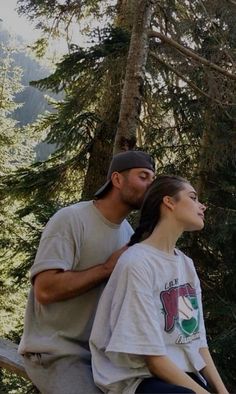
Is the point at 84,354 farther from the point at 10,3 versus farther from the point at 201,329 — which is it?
the point at 10,3

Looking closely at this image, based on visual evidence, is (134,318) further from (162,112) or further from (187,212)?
(162,112)

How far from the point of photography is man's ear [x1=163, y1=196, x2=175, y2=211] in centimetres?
185

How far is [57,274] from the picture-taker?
183 centimetres

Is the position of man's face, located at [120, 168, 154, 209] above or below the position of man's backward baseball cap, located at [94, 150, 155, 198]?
below

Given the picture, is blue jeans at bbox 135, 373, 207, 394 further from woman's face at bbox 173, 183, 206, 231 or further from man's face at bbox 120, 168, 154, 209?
man's face at bbox 120, 168, 154, 209

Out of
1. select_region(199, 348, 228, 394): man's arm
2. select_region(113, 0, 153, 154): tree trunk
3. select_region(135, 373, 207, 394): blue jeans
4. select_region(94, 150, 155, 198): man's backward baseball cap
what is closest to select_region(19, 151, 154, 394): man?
select_region(94, 150, 155, 198): man's backward baseball cap

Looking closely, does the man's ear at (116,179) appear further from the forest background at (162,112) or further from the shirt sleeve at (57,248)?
the forest background at (162,112)

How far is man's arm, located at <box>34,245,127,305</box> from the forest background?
7.03 feet

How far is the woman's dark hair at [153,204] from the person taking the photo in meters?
1.87

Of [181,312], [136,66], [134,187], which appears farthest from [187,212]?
[136,66]

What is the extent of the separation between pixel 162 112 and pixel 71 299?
3681mm

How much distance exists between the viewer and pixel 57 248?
1855 mm

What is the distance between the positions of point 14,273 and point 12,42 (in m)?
9.91

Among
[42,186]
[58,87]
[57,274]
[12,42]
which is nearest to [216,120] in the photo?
[58,87]
